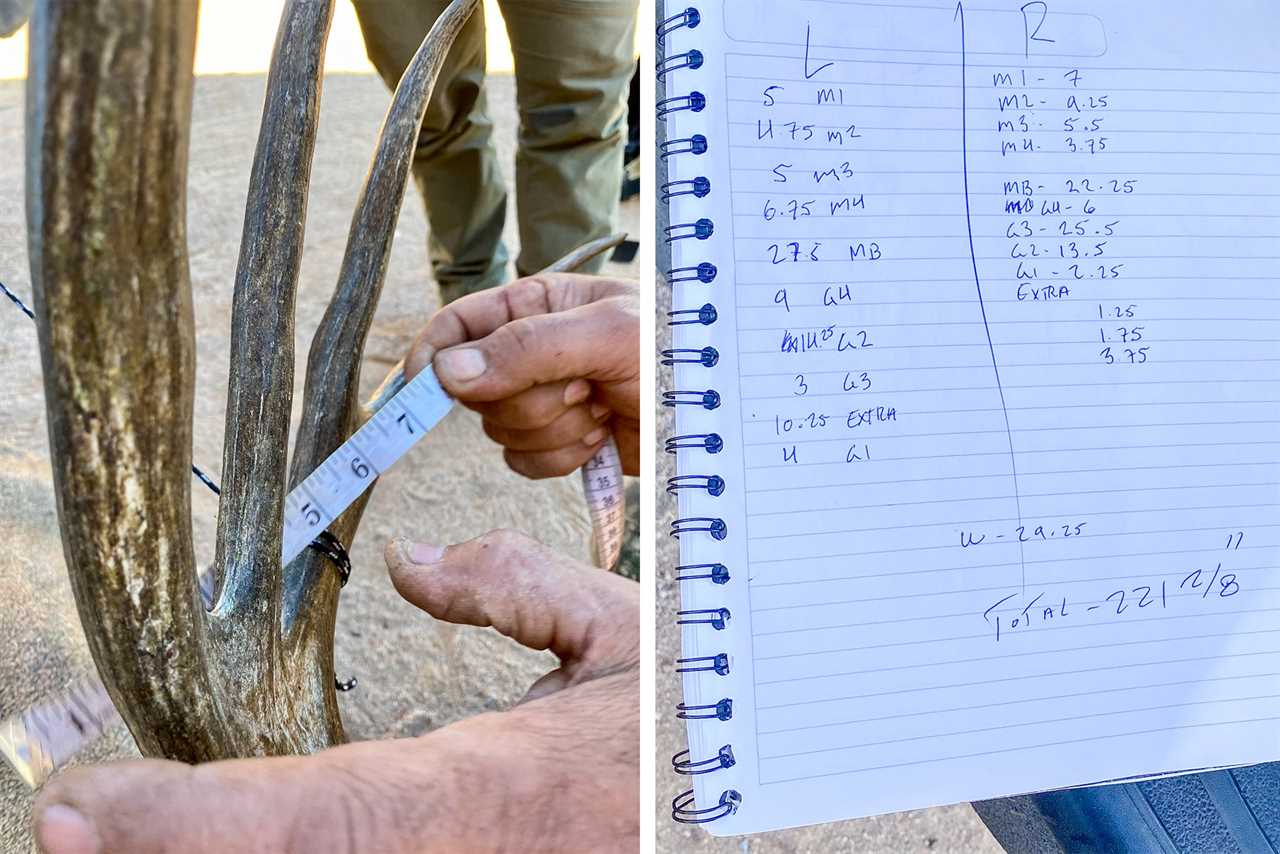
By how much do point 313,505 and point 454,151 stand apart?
3.85ft

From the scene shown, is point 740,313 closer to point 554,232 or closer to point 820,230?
point 820,230

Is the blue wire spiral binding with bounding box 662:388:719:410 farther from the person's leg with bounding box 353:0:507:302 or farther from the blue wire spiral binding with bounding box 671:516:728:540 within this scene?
the person's leg with bounding box 353:0:507:302

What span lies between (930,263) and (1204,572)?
278 millimetres

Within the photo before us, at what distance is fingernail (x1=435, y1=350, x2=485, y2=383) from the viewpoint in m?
0.94

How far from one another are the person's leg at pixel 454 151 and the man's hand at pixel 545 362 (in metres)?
0.65

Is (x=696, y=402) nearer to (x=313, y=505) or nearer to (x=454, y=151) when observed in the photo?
(x=313, y=505)

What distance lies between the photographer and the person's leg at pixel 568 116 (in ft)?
5.30

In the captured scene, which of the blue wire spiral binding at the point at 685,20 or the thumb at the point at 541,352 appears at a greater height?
the blue wire spiral binding at the point at 685,20

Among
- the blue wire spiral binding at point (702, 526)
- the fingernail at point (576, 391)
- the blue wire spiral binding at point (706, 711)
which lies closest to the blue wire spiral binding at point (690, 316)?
the blue wire spiral binding at point (702, 526)

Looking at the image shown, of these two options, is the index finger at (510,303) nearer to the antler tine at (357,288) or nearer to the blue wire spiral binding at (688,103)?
the antler tine at (357,288)

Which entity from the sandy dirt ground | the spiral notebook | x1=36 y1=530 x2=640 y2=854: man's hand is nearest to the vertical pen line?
the spiral notebook

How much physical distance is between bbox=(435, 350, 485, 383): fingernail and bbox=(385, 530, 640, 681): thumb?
0.63 ft

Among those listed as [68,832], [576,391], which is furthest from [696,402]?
[576,391]

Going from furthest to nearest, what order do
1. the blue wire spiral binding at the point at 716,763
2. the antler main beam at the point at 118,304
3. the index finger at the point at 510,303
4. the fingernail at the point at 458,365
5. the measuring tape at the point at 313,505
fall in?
1. the index finger at the point at 510,303
2. the fingernail at the point at 458,365
3. the measuring tape at the point at 313,505
4. the blue wire spiral binding at the point at 716,763
5. the antler main beam at the point at 118,304
